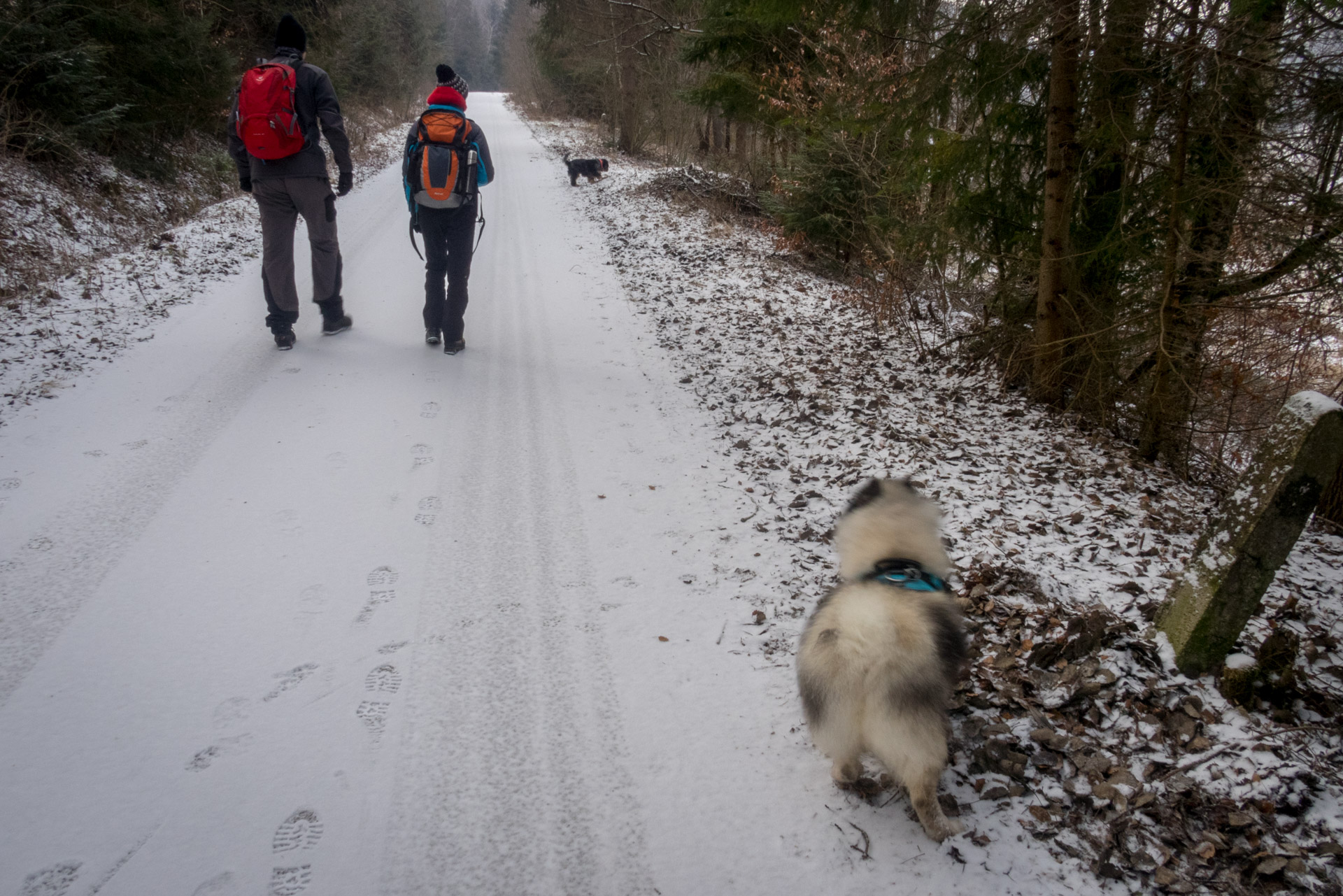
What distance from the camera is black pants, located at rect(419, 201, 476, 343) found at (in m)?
5.90

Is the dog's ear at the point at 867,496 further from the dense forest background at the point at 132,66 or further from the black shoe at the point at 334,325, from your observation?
the dense forest background at the point at 132,66

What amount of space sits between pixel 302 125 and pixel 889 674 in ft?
20.5

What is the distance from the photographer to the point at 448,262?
20.0ft

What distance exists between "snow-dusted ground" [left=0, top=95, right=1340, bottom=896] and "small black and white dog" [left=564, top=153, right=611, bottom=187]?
12.6 metres

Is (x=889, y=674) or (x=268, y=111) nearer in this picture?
(x=889, y=674)

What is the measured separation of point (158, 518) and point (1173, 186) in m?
6.55

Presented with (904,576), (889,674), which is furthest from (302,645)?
(904,576)

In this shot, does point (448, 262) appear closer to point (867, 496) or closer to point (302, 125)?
point (302, 125)

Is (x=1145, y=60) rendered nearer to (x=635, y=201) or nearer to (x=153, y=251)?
(x=153, y=251)

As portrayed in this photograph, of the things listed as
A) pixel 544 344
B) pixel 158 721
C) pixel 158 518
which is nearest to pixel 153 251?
pixel 544 344

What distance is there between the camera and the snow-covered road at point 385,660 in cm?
222

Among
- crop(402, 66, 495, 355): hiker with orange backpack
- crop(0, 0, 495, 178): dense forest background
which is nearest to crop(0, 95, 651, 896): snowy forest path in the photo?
crop(402, 66, 495, 355): hiker with orange backpack

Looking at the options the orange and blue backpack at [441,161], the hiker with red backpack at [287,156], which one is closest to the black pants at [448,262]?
the orange and blue backpack at [441,161]

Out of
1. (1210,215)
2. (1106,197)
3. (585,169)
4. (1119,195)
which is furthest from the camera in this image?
(585,169)
